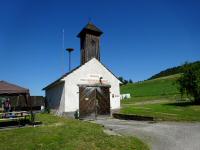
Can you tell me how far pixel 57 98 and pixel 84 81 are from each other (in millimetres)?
3149

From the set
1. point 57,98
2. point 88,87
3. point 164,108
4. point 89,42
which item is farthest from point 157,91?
point 57,98

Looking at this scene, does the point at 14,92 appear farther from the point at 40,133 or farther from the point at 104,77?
the point at 104,77

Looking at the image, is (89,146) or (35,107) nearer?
(89,146)

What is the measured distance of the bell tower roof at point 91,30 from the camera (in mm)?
24197

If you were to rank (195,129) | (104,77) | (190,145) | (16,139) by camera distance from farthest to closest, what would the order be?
(104,77) < (195,129) < (16,139) < (190,145)

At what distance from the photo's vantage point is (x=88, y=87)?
875 inches

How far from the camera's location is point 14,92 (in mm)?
13266

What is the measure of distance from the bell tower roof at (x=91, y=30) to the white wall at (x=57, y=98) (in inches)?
226

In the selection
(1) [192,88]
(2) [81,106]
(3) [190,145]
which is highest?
(1) [192,88]

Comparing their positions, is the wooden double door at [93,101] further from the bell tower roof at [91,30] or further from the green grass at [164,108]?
the bell tower roof at [91,30]

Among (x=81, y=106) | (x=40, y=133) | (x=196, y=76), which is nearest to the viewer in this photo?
(x=40, y=133)

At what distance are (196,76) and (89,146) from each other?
78.3 ft

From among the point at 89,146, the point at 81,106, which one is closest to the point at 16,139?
the point at 89,146

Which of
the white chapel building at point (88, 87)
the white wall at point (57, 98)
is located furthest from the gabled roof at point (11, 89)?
the white wall at point (57, 98)
